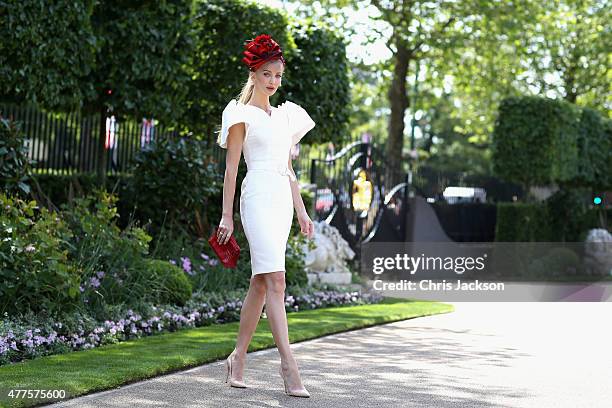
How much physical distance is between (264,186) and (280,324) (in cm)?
80

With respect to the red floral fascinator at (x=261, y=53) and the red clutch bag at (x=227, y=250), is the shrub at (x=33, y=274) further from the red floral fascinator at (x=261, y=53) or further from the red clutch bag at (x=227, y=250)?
the red floral fascinator at (x=261, y=53)

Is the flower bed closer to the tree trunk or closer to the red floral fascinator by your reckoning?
the red floral fascinator

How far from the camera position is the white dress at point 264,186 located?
609 centimetres

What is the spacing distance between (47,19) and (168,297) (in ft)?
11.8

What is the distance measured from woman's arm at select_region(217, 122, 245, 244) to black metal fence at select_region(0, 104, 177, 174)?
728 cm

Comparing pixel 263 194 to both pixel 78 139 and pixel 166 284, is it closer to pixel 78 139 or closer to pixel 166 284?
pixel 166 284

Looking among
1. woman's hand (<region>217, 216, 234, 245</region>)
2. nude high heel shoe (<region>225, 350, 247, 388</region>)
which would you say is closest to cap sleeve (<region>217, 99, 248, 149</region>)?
woman's hand (<region>217, 216, 234, 245</region>)

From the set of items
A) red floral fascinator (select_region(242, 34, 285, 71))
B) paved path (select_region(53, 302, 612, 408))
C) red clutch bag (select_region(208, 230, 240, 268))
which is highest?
red floral fascinator (select_region(242, 34, 285, 71))

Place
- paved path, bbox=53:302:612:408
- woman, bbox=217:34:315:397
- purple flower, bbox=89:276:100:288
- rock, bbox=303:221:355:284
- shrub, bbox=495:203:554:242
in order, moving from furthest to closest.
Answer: shrub, bbox=495:203:554:242 < rock, bbox=303:221:355:284 < purple flower, bbox=89:276:100:288 < woman, bbox=217:34:315:397 < paved path, bbox=53:302:612:408

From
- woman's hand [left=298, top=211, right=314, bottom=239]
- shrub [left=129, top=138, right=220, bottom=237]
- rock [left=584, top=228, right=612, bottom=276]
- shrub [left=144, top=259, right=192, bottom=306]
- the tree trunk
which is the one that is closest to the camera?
woman's hand [left=298, top=211, right=314, bottom=239]

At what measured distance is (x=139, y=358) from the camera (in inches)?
278

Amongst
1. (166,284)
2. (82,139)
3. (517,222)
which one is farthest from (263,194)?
(517,222)

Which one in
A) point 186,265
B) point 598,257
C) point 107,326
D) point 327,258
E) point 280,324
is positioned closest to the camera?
point 280,324

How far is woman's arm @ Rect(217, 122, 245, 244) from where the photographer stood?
6.14 meters
